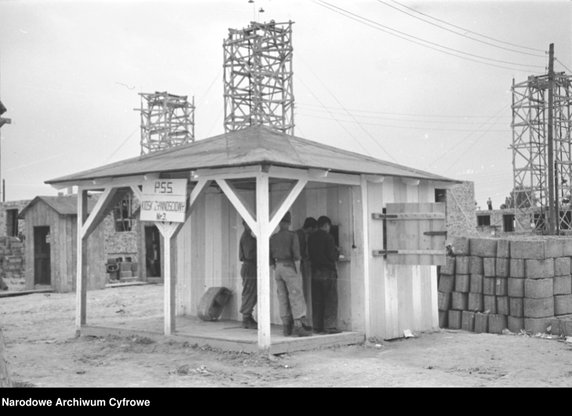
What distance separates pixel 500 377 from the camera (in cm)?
878

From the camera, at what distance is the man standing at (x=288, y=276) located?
35.3ft

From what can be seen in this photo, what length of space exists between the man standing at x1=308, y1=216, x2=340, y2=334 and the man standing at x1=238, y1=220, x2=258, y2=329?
42.4 inches

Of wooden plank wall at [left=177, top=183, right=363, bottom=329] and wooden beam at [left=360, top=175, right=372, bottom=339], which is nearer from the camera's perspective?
wooden beam at [left=360, top=175, right=372, bottom=339]

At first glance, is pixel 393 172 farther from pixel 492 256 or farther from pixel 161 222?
pixel 161 222

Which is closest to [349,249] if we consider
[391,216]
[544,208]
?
[391,216]

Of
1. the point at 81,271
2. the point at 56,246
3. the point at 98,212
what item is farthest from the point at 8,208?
the point at 98,212

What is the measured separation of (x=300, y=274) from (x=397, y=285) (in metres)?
2.02

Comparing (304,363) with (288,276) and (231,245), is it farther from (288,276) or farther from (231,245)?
(231,245)

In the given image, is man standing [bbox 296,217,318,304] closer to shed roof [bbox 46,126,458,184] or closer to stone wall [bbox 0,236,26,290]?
shed roof [bbox 46,126,458,184]

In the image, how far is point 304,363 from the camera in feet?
31.7

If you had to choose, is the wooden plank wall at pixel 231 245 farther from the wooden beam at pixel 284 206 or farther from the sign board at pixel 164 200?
the sign board at pixel 164 200

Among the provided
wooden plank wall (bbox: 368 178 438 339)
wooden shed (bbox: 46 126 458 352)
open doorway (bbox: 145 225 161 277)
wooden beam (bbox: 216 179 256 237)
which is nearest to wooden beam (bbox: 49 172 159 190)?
wooden shed (bbox: 46 126 458 352)

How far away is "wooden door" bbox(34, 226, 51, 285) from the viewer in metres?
23.8
